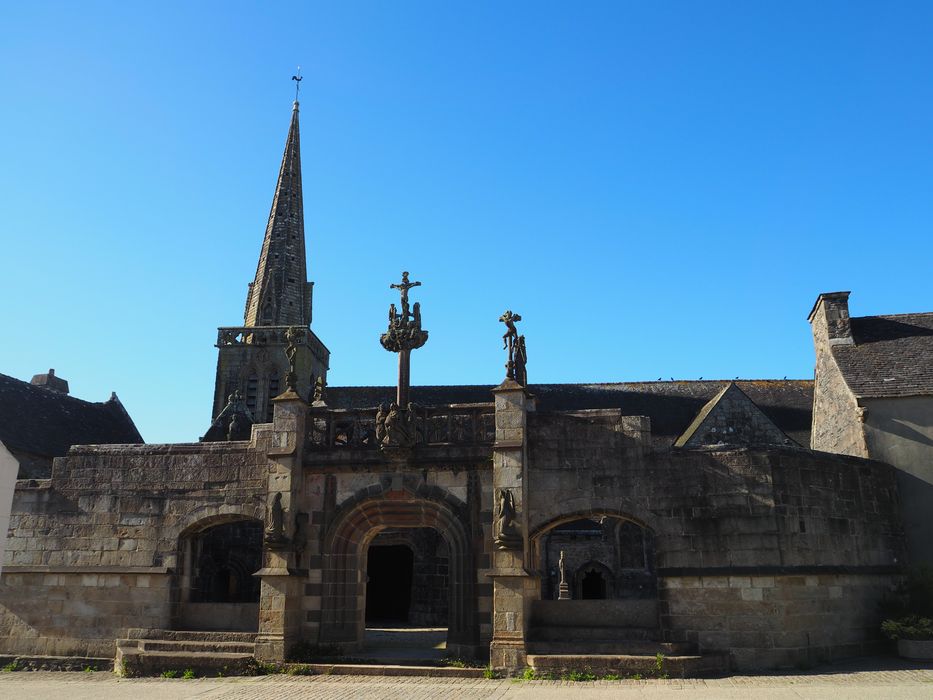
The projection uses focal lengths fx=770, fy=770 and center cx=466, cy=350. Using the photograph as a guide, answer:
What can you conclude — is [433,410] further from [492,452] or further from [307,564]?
[307,564]

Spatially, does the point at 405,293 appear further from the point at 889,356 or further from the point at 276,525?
the point at 889,356

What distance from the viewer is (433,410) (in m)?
14.4

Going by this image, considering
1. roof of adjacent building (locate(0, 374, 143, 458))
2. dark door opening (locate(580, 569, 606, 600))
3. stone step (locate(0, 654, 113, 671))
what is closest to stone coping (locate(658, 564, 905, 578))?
stone step (locate(0, 654, 113, 671))

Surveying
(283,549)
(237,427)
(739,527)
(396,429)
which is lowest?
(283,549)

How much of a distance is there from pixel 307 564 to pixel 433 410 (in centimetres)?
360

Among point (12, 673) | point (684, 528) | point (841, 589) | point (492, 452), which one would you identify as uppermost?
point (492, 452)

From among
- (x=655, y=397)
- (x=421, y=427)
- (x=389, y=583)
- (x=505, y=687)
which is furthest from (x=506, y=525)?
(x=655, y=397)

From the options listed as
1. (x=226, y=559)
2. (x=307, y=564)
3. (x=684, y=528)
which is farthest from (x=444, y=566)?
(x=684, y=528)

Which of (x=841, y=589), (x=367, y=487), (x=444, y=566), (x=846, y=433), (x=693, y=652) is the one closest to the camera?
(x=693, y=652)

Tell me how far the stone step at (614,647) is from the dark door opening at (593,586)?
12.7 meters

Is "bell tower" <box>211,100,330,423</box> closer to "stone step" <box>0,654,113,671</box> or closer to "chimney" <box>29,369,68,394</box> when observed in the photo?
"chimney" <box>29,369,68,394</box>

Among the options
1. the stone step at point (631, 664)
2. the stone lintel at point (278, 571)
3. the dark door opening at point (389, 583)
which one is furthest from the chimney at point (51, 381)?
the stone step at point (631, 664)

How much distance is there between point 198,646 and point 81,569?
2.94 m

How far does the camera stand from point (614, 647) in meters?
12.4
